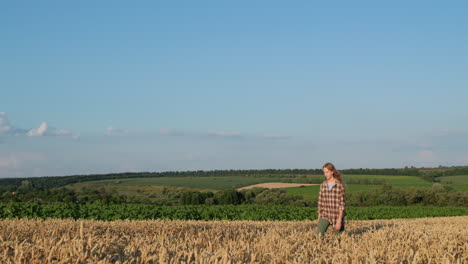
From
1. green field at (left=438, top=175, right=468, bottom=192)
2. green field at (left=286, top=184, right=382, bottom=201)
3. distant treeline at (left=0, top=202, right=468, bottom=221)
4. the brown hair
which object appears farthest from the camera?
green field at (left=438, top=175, right=468, bottom=192)

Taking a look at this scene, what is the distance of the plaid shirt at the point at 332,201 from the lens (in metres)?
9.68

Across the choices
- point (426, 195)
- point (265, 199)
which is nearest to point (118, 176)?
point (265, 199)

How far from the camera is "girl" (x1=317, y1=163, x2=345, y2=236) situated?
31.7ft

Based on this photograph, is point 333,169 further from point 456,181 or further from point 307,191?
point 456,181

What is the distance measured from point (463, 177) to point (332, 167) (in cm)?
9645

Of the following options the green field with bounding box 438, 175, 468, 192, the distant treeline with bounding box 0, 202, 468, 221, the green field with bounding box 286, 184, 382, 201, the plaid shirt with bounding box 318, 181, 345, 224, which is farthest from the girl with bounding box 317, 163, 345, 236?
the green field with bounding box 438, 175, 468, 192

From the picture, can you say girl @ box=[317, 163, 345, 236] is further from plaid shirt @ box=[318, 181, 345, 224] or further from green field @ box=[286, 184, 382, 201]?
green field @ box=[286, 184, 382, 201]

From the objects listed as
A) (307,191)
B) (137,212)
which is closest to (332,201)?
(137,212)

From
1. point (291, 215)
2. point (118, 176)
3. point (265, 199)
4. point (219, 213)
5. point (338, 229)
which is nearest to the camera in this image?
point (338, 229)

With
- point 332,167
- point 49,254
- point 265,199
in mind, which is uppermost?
point 332,167

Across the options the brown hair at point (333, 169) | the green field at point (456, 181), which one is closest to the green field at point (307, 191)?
the green field at point (456, 181)

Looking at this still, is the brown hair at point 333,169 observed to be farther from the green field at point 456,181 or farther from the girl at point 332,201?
the green field at point 456,181

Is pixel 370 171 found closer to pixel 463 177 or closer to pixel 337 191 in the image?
pixel 463 177

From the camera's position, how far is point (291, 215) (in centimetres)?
3119
